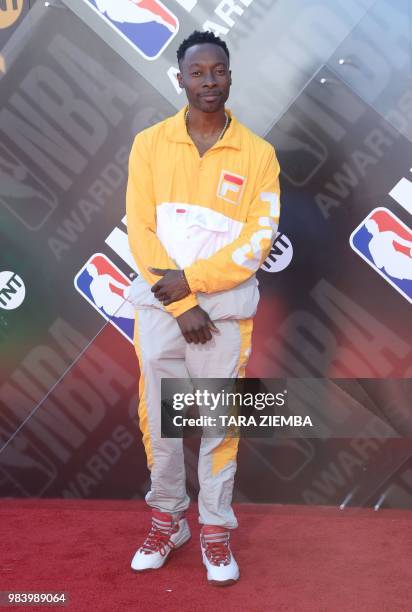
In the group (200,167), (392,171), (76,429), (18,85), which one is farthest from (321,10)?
(76,429)

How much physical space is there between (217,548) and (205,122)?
3.82 ft

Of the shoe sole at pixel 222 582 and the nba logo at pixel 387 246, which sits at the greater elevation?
the nba logo at pixel 387 246

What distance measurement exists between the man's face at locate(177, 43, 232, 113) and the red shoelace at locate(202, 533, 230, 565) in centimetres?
116

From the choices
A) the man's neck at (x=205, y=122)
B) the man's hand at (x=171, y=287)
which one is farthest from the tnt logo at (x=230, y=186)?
the man's hand at (x=171, y=287)

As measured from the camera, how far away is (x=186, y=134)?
221 cm

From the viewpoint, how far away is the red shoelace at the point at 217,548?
2.18m

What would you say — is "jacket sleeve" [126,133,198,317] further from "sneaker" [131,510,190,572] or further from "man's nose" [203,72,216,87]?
"sneaker" [131,510,190,572]

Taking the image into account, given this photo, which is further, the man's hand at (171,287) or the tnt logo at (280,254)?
the tnt logo at (280,254)

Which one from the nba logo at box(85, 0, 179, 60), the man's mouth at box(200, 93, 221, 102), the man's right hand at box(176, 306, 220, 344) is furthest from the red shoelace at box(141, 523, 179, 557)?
the nba logo at box(85, 0, 179, 60)

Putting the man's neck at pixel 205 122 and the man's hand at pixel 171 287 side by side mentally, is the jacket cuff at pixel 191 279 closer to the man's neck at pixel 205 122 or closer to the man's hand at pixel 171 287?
the man's hand at pixel 171 287

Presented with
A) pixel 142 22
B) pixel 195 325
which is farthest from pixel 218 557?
pixel 142 22

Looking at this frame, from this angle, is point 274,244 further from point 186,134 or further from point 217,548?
point 217,548

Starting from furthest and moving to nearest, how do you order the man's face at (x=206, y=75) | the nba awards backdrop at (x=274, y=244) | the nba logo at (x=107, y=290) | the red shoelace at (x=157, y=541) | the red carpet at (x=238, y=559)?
the nba logo at (x=107, y=290), the nba awards backdrop at (x=274, y=244), the red shoelace at (x=157, y=541), the man's face at (x=206, y=75), the red carpet at (x=238, y=559)

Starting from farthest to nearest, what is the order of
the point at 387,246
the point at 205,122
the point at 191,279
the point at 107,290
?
the point at 107,290 < the point at 387,246 < the point at 205,122 < the point at 191,279
